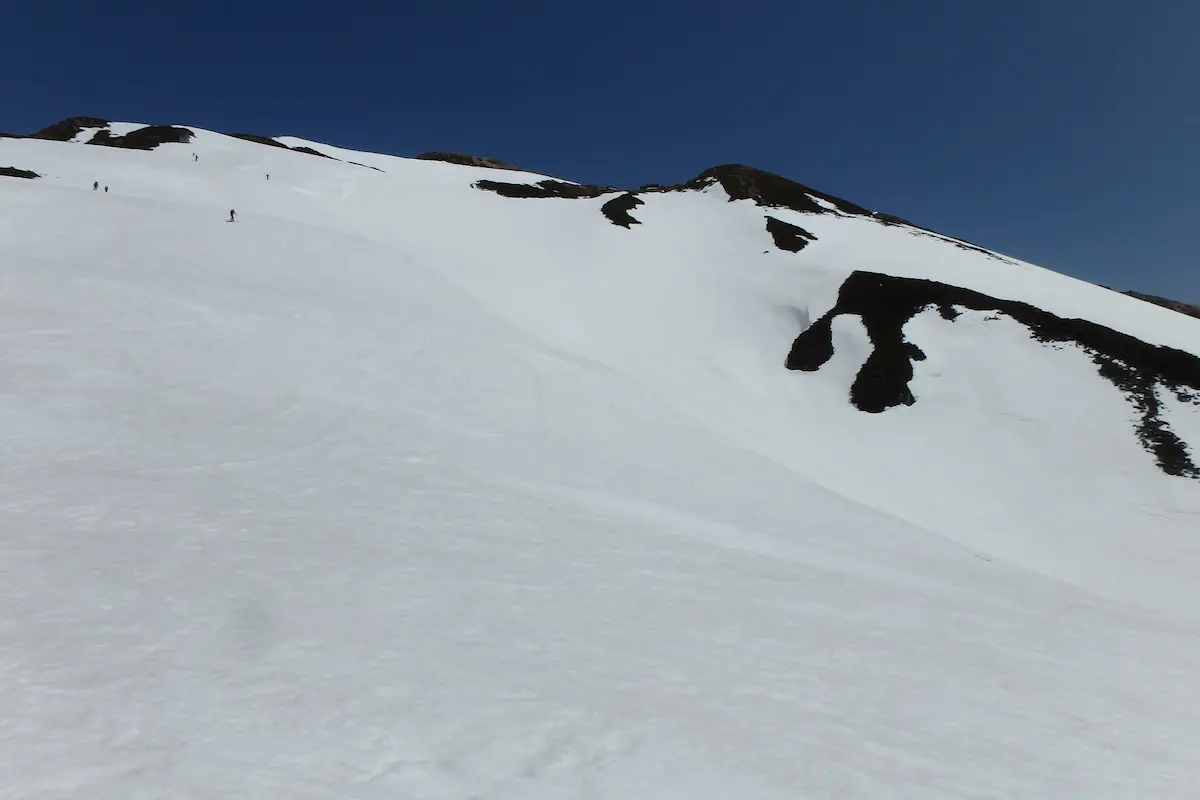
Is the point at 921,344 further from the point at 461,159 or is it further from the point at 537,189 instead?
the point at 461,159

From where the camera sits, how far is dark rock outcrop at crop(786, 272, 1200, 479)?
30.1 metres

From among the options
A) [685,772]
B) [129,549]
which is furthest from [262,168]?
[685,772]

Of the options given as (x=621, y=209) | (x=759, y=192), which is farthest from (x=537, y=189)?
(x=759, y=192)

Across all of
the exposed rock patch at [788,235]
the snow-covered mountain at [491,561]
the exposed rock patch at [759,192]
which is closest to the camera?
the snow-covered mountain at [491,561]

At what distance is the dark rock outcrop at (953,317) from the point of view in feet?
98.7

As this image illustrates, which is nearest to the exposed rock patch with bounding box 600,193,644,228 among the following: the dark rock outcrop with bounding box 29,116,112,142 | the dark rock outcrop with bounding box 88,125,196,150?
the dark rock outcrop with bounding box 88,125,196,150

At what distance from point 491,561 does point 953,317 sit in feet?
125

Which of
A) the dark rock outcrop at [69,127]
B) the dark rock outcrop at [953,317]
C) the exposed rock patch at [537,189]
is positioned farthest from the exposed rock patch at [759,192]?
the dark rock outcrop at [69,127]

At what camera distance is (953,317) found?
126 feet

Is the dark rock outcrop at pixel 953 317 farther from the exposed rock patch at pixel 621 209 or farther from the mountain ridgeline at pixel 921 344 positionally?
the exposed rock patch at pixel 621 209

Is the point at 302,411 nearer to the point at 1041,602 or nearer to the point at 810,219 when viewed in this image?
the point at 1041,602

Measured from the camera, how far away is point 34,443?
10312 millimetres

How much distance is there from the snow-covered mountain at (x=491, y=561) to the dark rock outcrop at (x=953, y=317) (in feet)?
1.77

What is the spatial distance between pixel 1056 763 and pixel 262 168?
58910mm
